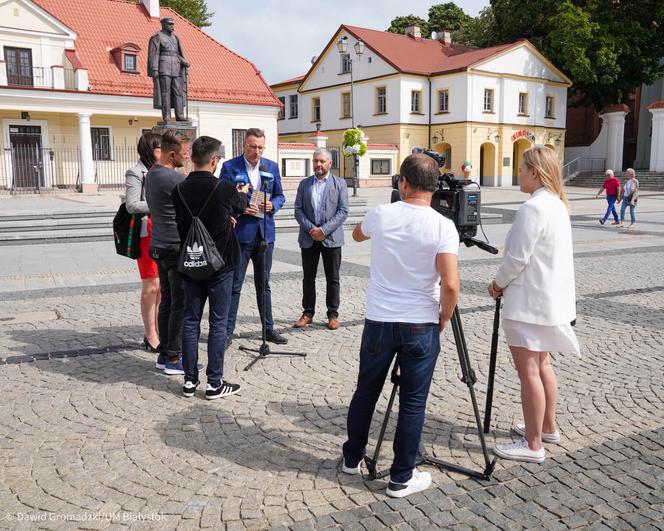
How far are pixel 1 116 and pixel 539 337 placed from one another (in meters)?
30.1

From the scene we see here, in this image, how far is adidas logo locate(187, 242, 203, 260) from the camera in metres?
4.28

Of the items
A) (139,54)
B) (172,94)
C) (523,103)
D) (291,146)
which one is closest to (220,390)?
(172,94)

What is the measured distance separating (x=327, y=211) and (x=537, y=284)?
3.37m

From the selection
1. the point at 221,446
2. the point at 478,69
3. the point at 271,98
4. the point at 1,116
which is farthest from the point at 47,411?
the point at 478,69

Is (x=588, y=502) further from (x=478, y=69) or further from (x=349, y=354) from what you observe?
(x=478, y=69)

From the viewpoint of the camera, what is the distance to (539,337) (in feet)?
11.5

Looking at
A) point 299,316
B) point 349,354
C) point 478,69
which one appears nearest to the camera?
point 349,354

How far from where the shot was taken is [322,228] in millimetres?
6426

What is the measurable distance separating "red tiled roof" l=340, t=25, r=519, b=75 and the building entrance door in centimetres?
2315

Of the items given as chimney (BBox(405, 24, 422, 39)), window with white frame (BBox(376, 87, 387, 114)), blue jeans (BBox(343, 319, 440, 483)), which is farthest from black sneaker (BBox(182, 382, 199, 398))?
chimney (BBox(405, 24, 422, 39))

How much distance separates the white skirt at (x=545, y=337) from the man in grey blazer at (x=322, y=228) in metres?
3.19

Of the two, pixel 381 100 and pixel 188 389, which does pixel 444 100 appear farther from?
pixel 188 389

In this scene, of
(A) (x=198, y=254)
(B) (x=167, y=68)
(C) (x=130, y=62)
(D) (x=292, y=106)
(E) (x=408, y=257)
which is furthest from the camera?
(D) (x=292, y=106)

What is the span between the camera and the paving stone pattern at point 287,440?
122 inches
